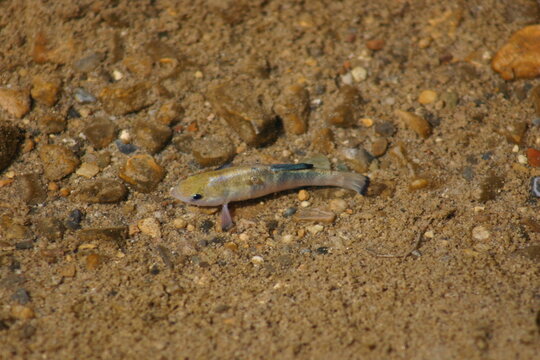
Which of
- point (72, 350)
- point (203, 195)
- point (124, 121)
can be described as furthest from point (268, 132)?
point (72, 350)

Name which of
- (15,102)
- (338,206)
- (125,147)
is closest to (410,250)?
(338,206)

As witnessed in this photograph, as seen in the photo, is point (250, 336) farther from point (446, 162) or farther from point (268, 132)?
point (446, 162)

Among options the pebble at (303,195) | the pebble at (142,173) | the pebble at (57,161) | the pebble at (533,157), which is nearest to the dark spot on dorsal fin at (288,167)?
the pebble at (303,195)

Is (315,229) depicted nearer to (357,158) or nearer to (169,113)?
(357,158)

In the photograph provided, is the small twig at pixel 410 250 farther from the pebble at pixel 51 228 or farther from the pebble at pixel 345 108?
the pebble at pixel 51 228

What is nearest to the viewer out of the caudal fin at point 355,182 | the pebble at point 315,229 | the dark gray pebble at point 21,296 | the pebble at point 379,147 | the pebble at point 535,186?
the dark gray pebble at point 21,296

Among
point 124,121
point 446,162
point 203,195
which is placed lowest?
→ point 446,162

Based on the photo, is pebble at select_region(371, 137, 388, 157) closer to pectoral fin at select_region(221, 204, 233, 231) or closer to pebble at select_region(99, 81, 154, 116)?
pectoral fin at select_region(221, 204, 233, 231)
